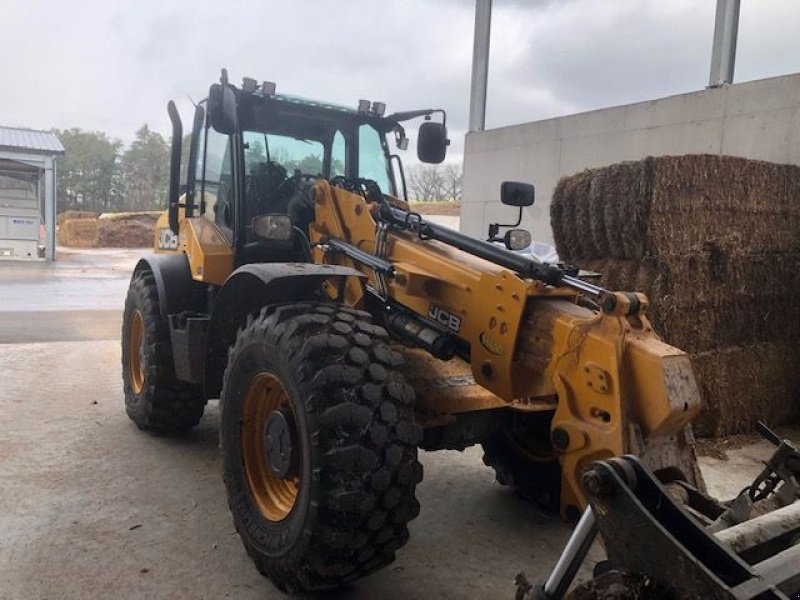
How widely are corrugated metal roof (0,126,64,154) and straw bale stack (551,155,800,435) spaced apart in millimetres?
20461

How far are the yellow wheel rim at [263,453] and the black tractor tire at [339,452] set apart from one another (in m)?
0.12

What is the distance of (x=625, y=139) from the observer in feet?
26.5

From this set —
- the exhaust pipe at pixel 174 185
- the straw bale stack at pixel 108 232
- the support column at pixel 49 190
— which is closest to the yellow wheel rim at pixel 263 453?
the exhaust pipe at pixel 174 185

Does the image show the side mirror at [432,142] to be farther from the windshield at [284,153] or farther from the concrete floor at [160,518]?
the concrete floor at [160,518]

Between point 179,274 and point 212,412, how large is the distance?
1.65m

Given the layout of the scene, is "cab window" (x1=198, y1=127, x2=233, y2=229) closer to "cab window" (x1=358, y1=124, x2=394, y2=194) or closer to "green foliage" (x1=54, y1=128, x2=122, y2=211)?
"cab window" (x1=358, y1=124, x2=394, y2=194)

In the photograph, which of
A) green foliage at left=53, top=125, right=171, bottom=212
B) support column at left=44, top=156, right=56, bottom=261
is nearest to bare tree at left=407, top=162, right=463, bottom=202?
support column at left=44, top=156, right=56, bottom=261

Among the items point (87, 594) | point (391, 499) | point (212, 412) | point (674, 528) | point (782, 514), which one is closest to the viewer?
point (674, 528)

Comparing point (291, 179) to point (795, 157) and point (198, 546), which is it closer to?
point (198, 546)

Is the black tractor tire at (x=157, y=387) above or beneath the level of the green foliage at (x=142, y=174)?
beneath

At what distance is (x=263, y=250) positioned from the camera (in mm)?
4426

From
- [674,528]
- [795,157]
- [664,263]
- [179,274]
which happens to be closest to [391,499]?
[674,528]

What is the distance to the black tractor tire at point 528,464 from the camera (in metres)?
3.85

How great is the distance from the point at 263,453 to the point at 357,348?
895 millimetres
